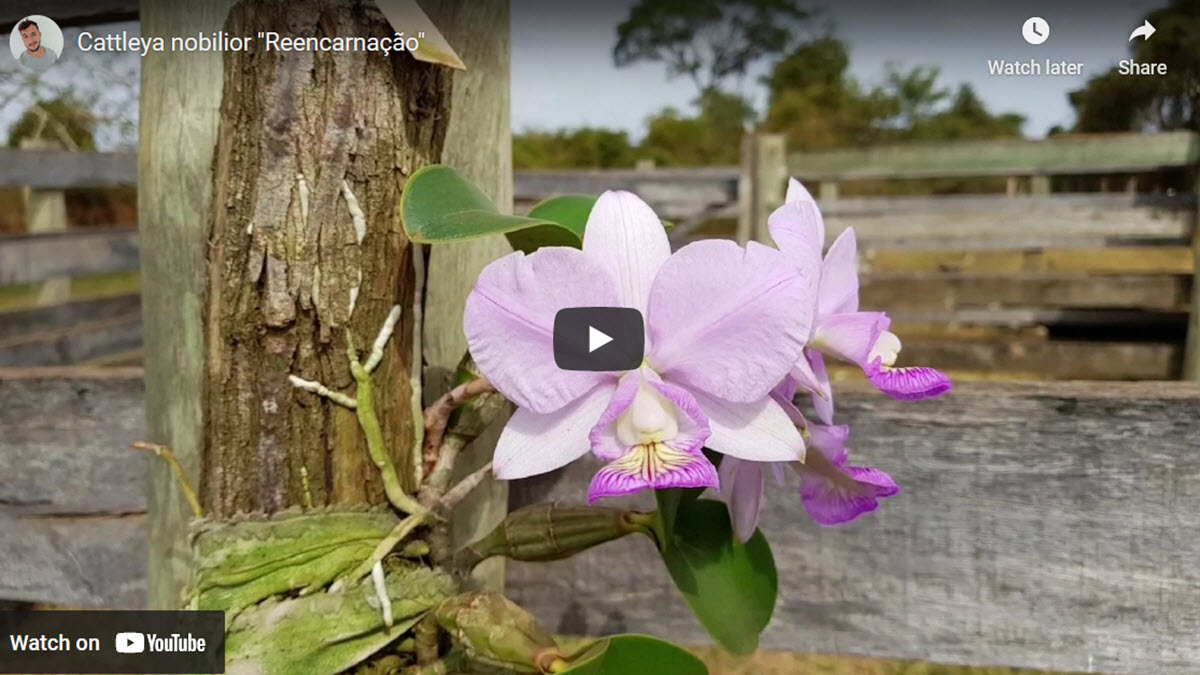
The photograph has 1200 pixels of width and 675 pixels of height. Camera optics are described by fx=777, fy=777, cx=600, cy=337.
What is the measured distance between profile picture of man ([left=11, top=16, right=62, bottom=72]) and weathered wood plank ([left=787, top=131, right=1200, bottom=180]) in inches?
114

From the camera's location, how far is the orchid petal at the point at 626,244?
345 mm

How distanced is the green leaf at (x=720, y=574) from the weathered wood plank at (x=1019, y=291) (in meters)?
2.60

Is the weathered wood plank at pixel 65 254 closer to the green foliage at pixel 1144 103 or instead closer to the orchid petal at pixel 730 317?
the orchid petal at pixel 730 317

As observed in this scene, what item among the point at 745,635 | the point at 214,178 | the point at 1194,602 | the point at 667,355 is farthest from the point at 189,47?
the point at 1194,602

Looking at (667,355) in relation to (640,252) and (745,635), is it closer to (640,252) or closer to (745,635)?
(640,252)

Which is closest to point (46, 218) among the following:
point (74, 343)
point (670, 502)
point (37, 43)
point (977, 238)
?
point (74, 343)

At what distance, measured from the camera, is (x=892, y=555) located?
2.01 ft

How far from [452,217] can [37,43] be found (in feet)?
1.18

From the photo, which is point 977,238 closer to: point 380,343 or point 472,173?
point 472,173

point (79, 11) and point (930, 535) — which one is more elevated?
point (79, 11)

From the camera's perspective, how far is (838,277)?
1.24 feet

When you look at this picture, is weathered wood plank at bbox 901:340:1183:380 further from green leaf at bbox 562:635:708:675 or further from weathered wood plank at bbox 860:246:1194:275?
green leaf at bbox 562:635:708:675

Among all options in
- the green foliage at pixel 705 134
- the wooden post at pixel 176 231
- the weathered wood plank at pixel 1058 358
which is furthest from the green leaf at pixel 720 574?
the green foliage at pixel 705 134

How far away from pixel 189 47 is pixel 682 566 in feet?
1.30
